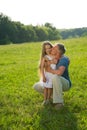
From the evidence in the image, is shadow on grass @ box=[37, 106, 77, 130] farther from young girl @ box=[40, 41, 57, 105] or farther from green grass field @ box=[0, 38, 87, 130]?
young girl @ box=[40, 41, 57, 105]

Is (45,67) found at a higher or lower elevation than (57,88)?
higher

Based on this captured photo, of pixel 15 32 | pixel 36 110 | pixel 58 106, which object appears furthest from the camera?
pixel 15 32

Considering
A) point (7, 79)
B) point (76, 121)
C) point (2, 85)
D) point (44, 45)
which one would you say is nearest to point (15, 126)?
point (76, 121)

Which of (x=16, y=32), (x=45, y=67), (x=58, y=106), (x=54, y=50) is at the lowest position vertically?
(x=16, y=32)

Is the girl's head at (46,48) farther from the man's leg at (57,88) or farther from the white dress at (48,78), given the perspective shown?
the man's leg at (57,88)

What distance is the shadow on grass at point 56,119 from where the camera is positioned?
8008mm

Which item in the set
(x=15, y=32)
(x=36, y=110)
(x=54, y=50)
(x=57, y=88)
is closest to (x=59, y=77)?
(x=57, y=88)

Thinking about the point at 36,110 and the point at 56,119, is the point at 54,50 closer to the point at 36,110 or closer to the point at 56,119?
the point at 36,110

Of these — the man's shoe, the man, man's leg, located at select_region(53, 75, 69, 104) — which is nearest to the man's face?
the man

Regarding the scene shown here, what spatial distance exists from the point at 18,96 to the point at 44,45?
218cm

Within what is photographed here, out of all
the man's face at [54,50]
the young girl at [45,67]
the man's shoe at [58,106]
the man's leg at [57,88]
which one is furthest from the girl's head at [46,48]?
the man's shoe at [58,106]

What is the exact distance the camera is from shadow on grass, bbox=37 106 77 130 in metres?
8.01

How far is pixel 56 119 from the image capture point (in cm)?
847

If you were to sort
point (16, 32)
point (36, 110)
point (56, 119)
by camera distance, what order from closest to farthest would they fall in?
1. point (56, 119)
2. point (36, 110)
3. point (16, 32)
